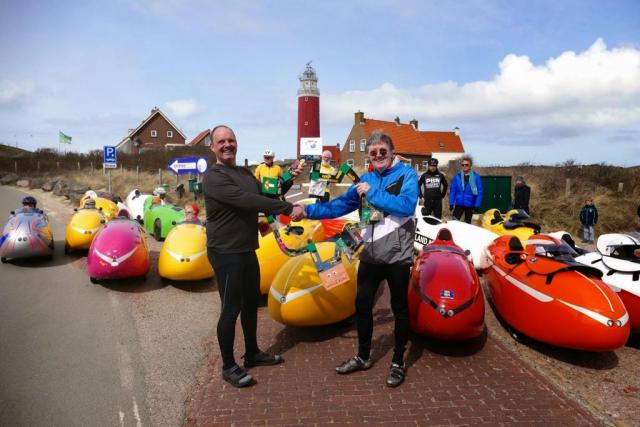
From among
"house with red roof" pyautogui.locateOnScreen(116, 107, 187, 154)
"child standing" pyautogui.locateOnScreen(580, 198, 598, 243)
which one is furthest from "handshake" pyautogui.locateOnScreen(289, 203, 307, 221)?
"house with red roof" pyautogui.locateOnScreen(116, 107, 187, 154)

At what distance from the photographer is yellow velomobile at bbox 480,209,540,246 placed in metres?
7.61

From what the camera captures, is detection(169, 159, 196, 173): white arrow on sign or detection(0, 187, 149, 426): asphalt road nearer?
detection(0, 187, 149, 426): asphalt road

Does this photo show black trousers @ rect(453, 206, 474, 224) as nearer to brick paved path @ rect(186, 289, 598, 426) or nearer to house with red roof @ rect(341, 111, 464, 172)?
brick paved path @ rect(186, 289, 598, 426)

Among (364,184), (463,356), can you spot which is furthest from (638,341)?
(364,184)

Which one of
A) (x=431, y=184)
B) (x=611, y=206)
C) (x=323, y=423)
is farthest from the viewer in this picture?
(x=611, y=206)

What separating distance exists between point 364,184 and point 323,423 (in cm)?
207

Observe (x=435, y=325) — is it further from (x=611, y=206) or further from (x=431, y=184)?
(x=611, y=206)

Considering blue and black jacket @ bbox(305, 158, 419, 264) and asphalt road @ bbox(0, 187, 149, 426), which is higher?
blue and black jacket @ bbox(305, 158, 419, 264)

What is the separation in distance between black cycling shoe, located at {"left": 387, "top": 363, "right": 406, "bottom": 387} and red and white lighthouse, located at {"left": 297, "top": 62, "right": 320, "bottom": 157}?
138 feet

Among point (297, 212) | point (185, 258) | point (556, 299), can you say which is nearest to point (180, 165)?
point (185, 258)

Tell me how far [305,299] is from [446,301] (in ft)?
5.22

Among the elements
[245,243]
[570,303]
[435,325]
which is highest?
[245,243]

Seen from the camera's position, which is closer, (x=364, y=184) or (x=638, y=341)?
(x=364, y=184)

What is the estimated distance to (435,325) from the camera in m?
4.55
